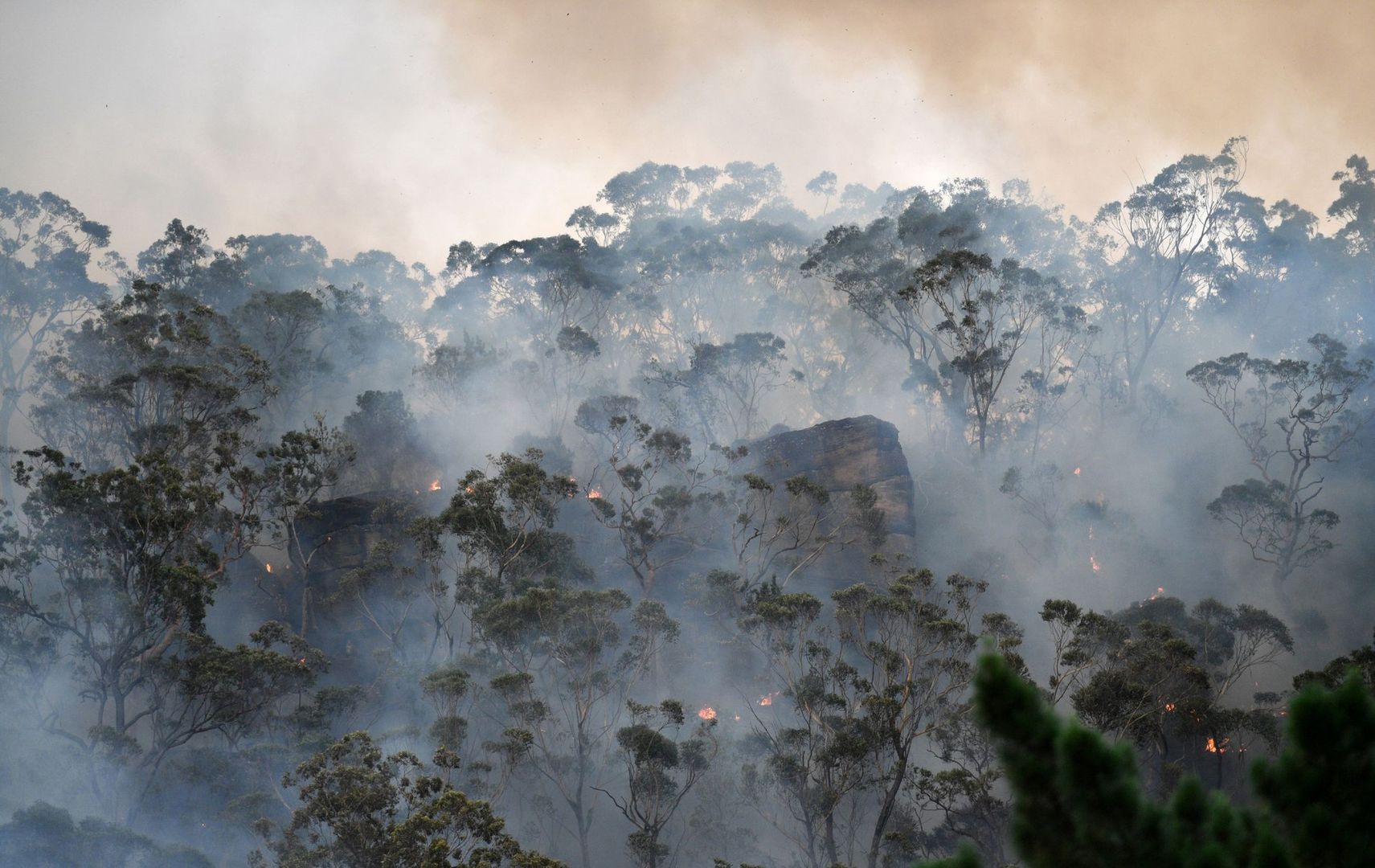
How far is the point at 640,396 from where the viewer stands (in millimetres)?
65812

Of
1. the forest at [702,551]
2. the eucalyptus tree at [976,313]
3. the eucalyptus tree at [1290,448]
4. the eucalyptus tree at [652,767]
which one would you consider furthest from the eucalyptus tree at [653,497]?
the eucalyptus tree at [1290,448]

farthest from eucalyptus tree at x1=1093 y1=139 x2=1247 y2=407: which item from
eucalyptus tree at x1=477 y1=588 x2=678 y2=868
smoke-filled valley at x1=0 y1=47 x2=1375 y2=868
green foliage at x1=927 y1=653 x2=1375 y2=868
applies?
green foliage at x1=927 y1=653 x2=1375 y2=868

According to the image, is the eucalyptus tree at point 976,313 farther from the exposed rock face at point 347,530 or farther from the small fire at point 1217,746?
the exposed rock face at point 347,530

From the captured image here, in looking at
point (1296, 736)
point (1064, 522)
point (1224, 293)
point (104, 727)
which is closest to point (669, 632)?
point (104, 727)

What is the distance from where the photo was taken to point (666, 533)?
43.6 m

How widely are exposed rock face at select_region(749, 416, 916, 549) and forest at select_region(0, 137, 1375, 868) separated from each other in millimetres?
239

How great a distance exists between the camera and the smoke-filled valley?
2778cm

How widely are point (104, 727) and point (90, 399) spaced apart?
2160 cm

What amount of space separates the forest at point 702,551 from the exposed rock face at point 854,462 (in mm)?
239

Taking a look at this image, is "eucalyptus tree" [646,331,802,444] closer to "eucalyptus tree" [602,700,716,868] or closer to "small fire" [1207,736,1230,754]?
"eucalyptus tree" [602,700,716,868]

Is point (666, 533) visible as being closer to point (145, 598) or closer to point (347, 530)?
point (347, 530)

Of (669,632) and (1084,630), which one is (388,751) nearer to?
(669,632)

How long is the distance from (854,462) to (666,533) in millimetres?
11431

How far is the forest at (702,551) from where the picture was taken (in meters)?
25.0
